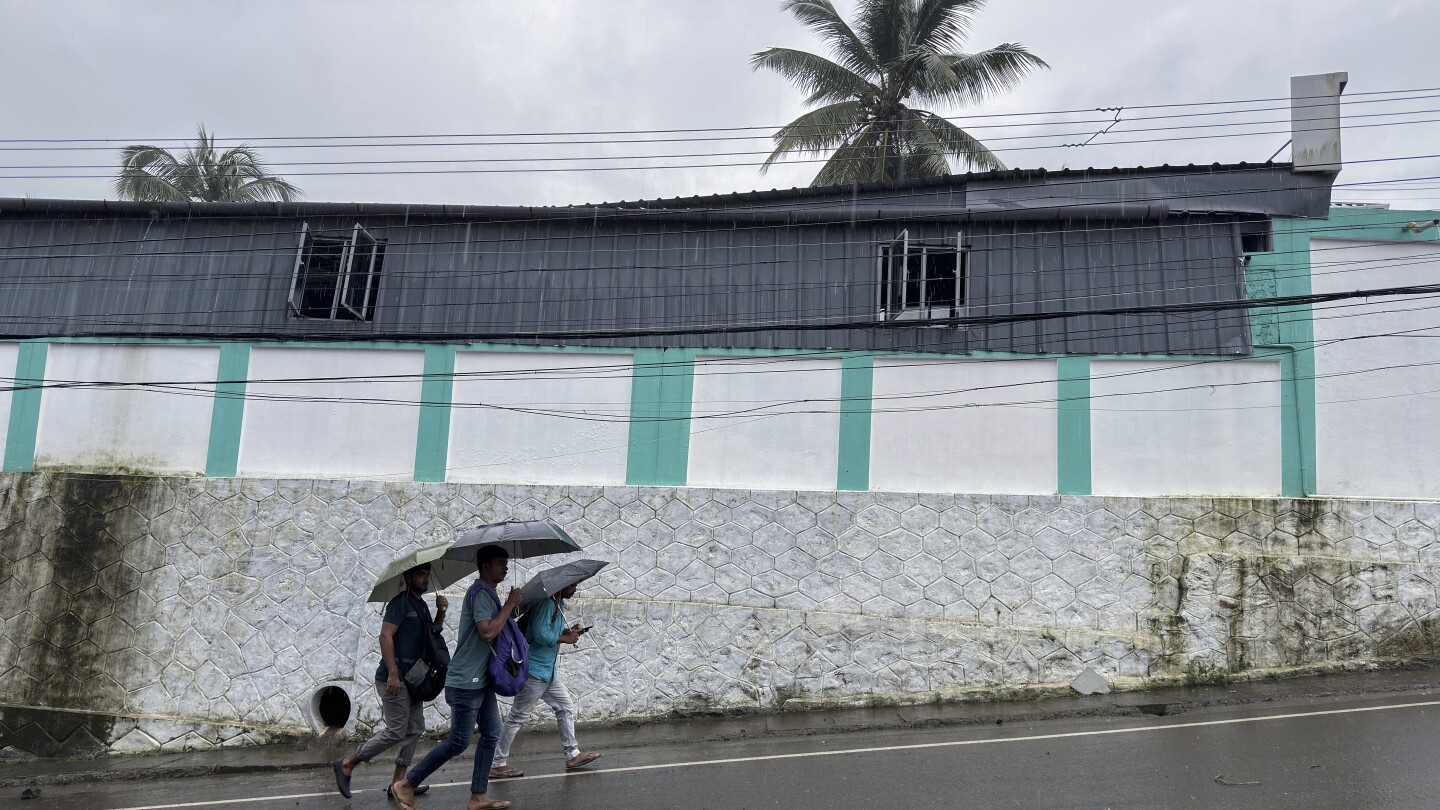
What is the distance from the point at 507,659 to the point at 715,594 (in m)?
4.76

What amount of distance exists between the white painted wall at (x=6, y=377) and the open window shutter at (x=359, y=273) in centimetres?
423

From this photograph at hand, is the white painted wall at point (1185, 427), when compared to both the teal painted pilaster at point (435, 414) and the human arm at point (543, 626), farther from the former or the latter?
the teal painted pilaster at point (435, 414)

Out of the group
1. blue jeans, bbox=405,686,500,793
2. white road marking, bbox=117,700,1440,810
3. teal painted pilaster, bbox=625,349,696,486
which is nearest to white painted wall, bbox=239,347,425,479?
teal painted pilaster, bbox=625,349,696,486

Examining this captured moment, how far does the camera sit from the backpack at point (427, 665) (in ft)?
21.2

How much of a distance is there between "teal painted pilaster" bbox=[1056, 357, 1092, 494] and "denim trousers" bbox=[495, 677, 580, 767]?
20.8 ft

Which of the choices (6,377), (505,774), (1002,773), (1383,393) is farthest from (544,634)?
(1383,393)

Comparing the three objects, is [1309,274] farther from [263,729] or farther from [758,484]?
[263,729]

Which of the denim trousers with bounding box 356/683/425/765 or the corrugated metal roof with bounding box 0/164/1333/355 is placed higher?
the corrugated metal roof with bounding box 0/164/1333/355

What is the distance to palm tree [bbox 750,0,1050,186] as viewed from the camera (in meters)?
18.7

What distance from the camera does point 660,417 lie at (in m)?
11.9

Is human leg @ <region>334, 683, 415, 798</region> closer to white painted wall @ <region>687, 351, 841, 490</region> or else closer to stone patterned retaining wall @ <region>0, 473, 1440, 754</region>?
stone patterned retaining wall @ <region>0, 473, 1440, 754</region>

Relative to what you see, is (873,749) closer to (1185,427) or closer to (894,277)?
(1185,427)

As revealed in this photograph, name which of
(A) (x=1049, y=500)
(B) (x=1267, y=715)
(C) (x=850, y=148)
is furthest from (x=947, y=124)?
(B) (x=1267, y=715)

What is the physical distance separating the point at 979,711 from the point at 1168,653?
2243 millimetres
